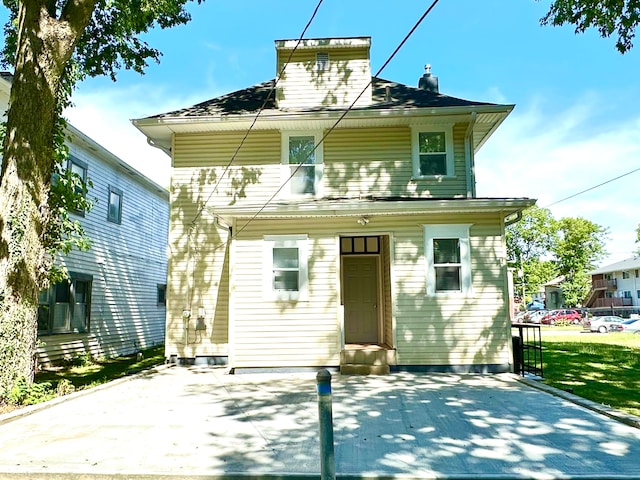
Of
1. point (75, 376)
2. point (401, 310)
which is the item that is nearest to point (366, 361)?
point (401, 310)

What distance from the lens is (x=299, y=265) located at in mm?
9641

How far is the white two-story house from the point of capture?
30.6 feet

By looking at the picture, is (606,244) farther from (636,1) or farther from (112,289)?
(112,289)

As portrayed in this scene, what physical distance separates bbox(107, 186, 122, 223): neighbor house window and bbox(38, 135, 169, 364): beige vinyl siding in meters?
0.16

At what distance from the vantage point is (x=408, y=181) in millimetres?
10961

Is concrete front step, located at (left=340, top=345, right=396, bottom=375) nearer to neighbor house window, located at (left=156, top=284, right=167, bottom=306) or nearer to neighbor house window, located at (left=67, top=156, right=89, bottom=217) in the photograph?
neighbor house window, located at (left=67, top=156, right=89, bottom=217)

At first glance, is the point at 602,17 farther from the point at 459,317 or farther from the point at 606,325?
the point at 606,325

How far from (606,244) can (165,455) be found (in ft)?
211

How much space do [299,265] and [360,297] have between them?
8.31 ft

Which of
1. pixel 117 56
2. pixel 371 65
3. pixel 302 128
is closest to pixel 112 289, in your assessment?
pixel 117 56

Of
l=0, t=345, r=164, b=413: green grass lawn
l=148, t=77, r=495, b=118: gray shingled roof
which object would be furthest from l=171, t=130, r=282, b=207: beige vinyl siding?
l=0, t=345, r=164, b=413: green grass lawn

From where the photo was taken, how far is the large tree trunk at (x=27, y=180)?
6.75 metres

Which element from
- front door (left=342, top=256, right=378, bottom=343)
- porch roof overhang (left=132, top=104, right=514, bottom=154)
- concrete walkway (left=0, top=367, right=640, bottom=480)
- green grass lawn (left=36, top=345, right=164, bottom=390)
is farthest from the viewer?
front door (left=342, top=256, right=378, bottom=343)

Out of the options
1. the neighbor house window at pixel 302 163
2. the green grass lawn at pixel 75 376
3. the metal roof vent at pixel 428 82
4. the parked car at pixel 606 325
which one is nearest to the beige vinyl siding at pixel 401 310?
the neighbor house window at pixel 302 163
